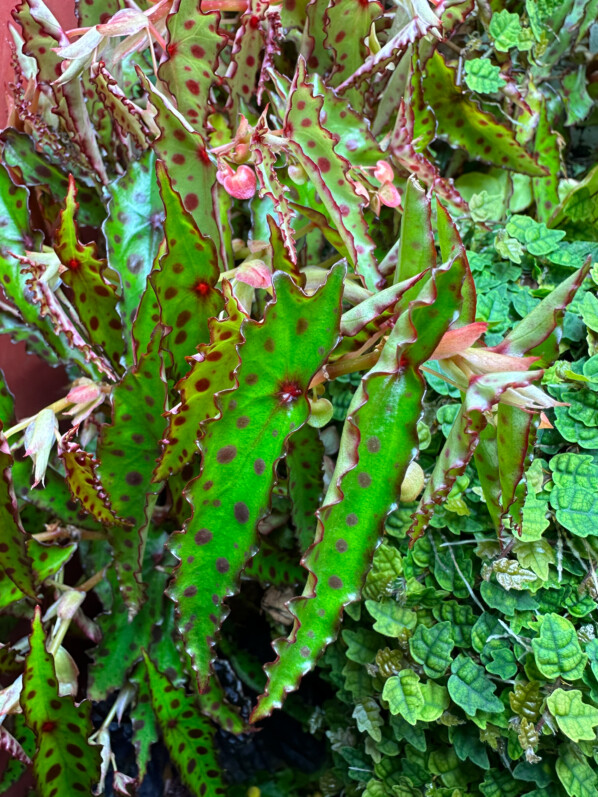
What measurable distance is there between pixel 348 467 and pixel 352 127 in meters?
0.44

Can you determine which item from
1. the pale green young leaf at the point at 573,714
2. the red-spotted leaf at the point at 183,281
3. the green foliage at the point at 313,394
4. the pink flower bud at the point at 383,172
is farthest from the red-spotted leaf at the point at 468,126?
Result: the pale green young leaf at the point at 573,714

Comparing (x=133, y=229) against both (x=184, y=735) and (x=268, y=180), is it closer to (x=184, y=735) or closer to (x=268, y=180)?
(x=268, y=180)

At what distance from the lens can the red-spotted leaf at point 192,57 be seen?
67 cm

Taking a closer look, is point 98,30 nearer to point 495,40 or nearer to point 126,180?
point 126,180

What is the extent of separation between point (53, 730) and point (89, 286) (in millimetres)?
471

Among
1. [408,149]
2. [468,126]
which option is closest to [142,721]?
[408,149]

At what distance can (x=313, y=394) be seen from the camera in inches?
25.7

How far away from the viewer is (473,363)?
21.9 inches

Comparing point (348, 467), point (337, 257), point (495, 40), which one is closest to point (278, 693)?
point (348, 467)

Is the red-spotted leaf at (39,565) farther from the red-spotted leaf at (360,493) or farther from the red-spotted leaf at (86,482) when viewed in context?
the red-spotted leaf at (360,493)

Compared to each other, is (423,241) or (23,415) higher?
(423,241)

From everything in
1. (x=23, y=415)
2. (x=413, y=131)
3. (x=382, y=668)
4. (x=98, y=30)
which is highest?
(x=98, y=30)

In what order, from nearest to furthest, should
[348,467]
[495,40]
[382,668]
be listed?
[348,467]
[382,668]
[495,40]

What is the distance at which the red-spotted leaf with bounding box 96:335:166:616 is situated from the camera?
2.19ft
